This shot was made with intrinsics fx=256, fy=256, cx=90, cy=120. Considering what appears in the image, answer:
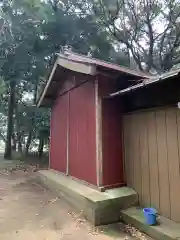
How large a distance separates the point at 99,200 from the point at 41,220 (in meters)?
1.25

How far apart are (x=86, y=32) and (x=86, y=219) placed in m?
10.7

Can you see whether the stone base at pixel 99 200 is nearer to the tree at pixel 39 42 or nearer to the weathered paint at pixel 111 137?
the weathered paint at pixel 111 137

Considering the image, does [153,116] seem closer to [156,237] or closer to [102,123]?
[102,123]

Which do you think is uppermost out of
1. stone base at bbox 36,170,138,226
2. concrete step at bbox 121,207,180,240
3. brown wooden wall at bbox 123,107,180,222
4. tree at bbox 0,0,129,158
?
tree at bbox 0,0,129,158

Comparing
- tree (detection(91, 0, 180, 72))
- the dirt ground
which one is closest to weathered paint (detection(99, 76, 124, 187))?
the dirt ground

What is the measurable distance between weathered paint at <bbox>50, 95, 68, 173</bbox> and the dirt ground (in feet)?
3.76

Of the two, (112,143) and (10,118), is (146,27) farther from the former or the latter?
(112,143)

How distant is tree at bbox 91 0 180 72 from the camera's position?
13430 mm

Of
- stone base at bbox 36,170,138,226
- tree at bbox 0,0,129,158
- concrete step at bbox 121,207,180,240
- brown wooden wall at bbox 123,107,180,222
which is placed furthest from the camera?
tree at bbox 0,0,129,158

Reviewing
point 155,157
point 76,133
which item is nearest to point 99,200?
point 155,157

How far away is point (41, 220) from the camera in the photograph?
508cm

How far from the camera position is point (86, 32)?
13469 millimetres

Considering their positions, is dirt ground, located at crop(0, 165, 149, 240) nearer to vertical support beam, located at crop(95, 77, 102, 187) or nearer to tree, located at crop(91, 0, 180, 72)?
vertical support beam, located at crop(95, 77, 102, 187)

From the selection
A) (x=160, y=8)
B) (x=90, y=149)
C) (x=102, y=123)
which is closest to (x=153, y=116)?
(x=102, y=123)
